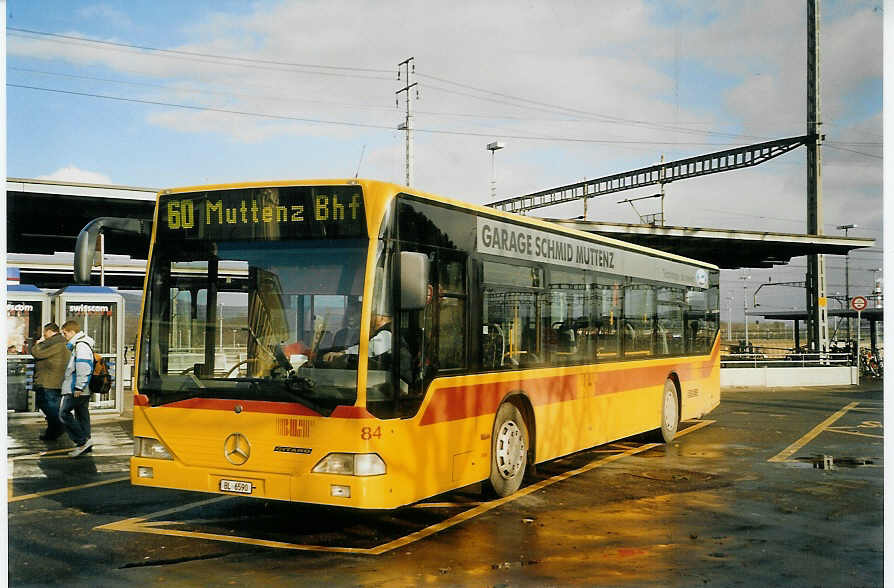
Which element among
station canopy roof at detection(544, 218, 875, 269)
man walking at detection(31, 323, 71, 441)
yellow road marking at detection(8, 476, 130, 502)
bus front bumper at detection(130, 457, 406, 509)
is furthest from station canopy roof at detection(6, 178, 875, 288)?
bus front bumper at detection(130, 457, 406, 509)

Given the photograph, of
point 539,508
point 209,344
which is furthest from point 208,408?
point 539,508

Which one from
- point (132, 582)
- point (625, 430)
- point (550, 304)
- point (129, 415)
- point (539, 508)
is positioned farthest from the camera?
point (129, 415)

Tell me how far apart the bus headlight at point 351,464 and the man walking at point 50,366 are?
7.69 metres

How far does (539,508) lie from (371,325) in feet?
9.98

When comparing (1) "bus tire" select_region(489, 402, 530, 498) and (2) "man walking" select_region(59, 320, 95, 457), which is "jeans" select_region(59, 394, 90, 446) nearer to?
(2) "man walking" select_region(59, 320, 95, 457)

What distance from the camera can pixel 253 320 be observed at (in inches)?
309

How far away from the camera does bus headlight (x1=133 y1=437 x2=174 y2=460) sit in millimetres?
8102

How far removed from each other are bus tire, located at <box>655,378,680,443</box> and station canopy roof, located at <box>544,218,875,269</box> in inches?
374

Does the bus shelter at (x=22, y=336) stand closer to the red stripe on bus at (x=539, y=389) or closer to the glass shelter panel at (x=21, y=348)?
the glass shelter panel at (x=21, y=348)

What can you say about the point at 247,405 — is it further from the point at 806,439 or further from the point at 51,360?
the point at 806,439

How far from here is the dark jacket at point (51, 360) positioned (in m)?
13.6

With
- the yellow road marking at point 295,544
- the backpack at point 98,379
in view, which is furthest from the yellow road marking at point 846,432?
the backpack at point 98,379

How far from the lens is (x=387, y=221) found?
7754 millimetres

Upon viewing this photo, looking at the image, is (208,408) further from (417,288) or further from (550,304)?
(550,304)
